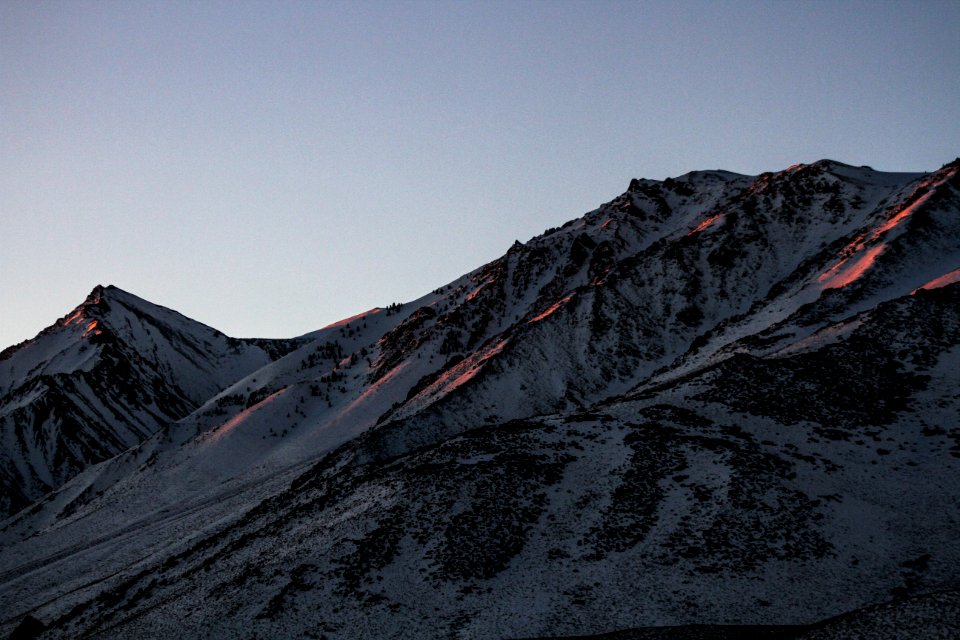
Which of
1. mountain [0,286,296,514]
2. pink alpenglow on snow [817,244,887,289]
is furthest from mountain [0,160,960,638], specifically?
mountain [0,286,296,514]

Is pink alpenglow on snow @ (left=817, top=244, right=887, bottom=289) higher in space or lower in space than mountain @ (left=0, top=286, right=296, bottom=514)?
lower

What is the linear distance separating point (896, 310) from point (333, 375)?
88.7m

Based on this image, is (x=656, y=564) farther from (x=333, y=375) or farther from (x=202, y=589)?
(x=333, y=375)

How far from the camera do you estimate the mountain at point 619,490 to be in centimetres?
3212

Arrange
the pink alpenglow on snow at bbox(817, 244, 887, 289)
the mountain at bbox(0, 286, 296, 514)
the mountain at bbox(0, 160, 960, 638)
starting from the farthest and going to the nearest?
the mountain at bbox(0, 286, 296, 514), the pink alpenglow on snow at bbox(817, 244, 887, 289), the mountain at bbox(0, 160, 960, 638)

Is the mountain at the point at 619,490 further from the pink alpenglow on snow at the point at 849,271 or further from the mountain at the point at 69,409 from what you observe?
the mountain at the point at 69,409

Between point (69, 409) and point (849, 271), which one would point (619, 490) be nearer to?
point (849, 271)

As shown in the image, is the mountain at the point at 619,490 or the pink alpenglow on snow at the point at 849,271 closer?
the mountain at the point at 619,490

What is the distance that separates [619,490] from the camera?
134ft

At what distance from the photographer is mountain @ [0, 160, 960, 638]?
105 feet

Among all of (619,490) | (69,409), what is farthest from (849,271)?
(69,409)

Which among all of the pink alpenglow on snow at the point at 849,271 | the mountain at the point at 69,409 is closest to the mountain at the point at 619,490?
the pink alpenglow on snow at the point at 849,271

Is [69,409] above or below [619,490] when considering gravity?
above

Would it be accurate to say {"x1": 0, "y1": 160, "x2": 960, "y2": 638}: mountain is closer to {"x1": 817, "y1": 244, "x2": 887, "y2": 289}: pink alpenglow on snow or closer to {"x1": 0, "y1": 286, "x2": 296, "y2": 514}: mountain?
{"x1": 817, "y1": 244, "x2": 887, "y2": 289}: pink alpenglow on snow
